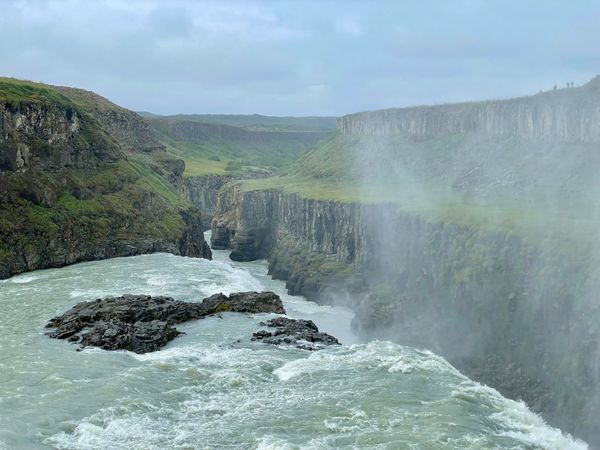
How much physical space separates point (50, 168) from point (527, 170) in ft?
222

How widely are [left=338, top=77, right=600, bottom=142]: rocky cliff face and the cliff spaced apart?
2167 inches

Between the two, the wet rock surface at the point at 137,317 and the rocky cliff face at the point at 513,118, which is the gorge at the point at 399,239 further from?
the wet rock surface at the point at 137,317

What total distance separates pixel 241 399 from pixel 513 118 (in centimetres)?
9110

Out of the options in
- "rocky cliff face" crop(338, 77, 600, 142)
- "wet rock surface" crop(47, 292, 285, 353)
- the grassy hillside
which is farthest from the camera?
"rocky cliff face" crop(338, 77, 600, 142)

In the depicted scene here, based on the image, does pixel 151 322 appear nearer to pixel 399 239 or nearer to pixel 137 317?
pixel 137 317

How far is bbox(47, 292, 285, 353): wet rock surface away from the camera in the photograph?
151ft

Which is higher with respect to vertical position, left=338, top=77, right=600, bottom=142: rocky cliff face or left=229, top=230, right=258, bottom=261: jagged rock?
left=338, top=77, right=600, bottom=142: rocky cliff face

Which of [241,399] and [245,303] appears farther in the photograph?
[245,303]

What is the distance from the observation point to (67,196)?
9238cm

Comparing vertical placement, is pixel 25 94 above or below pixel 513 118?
below

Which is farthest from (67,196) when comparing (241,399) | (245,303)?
(241,399)

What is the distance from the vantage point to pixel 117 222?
94312 mm

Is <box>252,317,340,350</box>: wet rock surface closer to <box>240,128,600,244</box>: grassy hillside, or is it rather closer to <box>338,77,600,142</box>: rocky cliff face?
<box>240,128,600,244</box>: grassy hillside

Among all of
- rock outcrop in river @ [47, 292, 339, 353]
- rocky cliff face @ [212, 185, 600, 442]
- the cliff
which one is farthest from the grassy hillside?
the cliff
